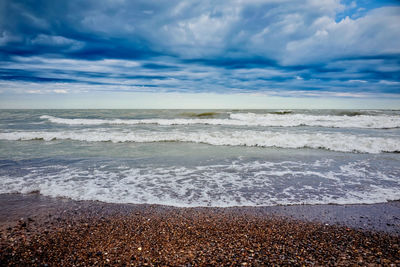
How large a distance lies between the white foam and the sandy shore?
1.20ft

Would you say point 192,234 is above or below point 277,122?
below

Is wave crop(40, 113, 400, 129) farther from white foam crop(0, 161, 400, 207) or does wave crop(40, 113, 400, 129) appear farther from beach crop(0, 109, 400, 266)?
white foam crop(0, 161, 400, 207)

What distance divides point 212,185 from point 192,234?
91.1 inches

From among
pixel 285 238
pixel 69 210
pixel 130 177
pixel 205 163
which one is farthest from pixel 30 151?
pixel 285 238

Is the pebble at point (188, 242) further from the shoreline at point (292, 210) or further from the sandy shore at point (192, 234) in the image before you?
the shoreline at point (292, 210)

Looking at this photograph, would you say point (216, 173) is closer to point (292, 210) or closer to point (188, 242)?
point (292, 210)

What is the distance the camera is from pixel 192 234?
11.2 feet

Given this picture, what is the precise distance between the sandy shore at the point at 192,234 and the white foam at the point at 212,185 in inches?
14.4

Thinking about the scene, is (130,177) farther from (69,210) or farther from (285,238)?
(285,238)

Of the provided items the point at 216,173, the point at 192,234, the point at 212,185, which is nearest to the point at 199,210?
the point at 192,234

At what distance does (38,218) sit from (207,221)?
10.4 ft

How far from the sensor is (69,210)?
4.25 meters

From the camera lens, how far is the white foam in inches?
190

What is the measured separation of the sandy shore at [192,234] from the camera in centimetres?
279
